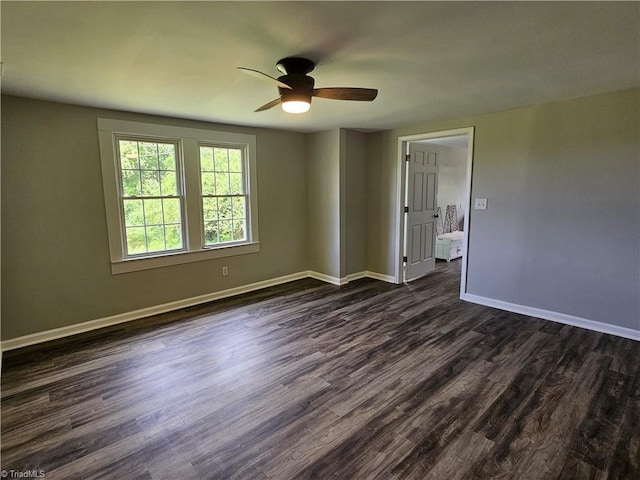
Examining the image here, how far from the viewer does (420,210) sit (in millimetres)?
5160

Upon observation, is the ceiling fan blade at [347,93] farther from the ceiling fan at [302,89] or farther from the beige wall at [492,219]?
the beige wall at [492,219]

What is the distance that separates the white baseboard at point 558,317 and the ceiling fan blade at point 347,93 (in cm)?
300

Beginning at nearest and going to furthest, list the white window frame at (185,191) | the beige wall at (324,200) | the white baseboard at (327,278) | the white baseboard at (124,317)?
the white baseboard at (124,317) < the white window frame at (185,191) < the beige wall at (324,200) < the white baseboard at (327,278)

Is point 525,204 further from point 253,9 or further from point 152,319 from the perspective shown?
point 152,319

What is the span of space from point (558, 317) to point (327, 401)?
2798 mm

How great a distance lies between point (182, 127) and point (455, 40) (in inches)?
123

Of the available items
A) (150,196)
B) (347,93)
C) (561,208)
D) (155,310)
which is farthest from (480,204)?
(155,310)

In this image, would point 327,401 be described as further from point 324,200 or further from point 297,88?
point 324,200

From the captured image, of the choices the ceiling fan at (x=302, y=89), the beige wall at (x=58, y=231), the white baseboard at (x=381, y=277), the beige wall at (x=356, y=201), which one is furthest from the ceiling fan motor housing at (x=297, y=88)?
the white baseboard at (x=381, y=277)

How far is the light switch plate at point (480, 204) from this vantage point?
12.9 feet

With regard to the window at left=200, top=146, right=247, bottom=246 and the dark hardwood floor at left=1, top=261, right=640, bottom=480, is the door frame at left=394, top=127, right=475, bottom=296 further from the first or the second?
the window at left=200, top=146, right=247, bottom=246

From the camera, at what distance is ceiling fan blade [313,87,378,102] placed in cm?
220

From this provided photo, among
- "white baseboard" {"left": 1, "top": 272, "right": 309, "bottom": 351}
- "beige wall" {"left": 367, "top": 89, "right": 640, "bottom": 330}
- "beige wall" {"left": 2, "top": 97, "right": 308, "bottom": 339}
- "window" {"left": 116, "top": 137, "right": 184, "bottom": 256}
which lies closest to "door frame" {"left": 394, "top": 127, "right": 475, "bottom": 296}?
"beige wall" {"left": 367, "top": 89, "right": 640, "bottom": 330}

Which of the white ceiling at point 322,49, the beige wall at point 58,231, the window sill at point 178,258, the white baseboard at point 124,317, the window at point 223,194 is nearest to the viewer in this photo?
the white ceiling at point 322,49
